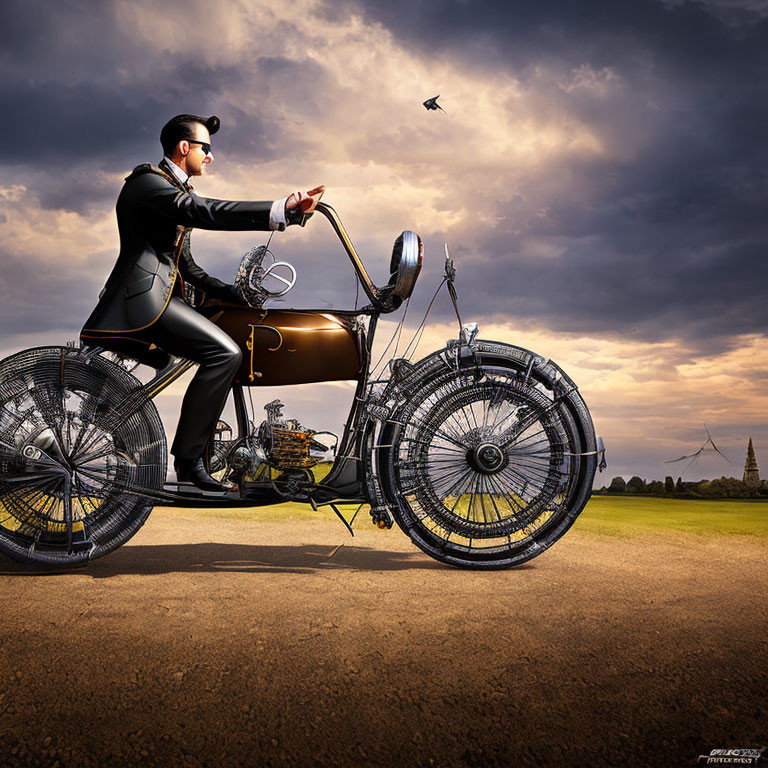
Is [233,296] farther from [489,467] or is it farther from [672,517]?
[672,517]

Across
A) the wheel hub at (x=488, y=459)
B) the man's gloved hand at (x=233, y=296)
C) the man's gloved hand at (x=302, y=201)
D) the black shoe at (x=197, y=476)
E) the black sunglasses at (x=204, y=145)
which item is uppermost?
the black sunglasses at (x=204, y=145)

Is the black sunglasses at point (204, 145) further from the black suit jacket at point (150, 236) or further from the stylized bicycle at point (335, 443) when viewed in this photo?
the stylized bicycle at point (335, 443)

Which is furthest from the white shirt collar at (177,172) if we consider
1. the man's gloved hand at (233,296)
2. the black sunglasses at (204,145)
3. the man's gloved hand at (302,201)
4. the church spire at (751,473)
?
the church spire at (751,473)

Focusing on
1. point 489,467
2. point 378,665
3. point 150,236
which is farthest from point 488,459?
point 150,236

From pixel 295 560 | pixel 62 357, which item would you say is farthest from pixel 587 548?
pixel 62 357

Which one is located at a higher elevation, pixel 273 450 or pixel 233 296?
pixel 233 296

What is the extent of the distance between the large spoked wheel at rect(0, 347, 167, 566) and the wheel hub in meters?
2.68

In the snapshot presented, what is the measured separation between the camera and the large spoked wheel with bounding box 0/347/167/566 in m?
5.79

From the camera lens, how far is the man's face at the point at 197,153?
5.76 m

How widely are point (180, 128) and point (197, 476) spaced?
2903mm

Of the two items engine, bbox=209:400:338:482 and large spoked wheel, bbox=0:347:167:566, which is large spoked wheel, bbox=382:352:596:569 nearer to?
engine, bbox=209:400:338:482

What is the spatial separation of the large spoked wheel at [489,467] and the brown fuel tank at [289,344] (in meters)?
0.73

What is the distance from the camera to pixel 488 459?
227 inches

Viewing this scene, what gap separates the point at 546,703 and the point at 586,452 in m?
2.96
